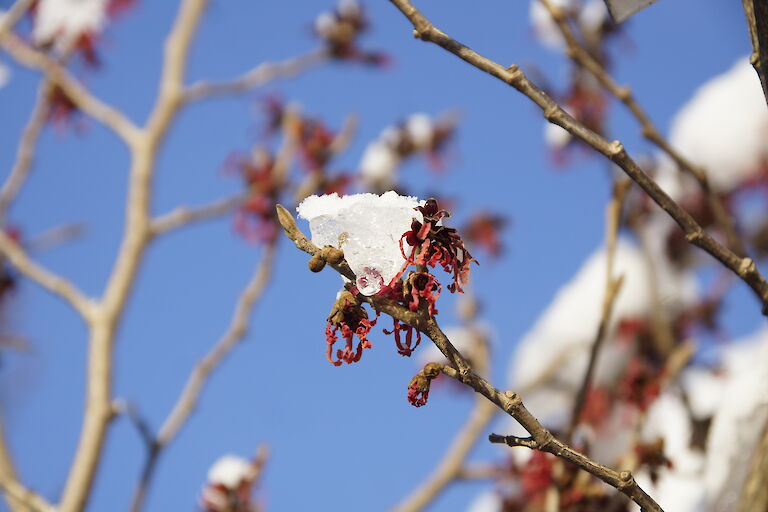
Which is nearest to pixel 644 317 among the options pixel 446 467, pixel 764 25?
pixel 446 467

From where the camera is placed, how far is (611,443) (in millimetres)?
3488

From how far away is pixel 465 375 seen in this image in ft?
3.07

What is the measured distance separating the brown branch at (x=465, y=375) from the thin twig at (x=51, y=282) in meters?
2.48

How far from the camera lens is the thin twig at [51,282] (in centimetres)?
313

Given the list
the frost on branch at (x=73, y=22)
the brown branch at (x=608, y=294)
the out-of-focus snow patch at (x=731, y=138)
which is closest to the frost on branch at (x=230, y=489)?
the brown branch at (x=608, y=294)

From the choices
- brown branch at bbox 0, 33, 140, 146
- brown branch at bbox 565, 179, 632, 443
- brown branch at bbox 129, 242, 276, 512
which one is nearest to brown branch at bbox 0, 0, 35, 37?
brown branch at bbox 0, 33, 140, 146

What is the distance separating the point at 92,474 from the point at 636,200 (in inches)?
131

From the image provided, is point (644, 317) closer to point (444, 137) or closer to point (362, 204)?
point (444, 137)

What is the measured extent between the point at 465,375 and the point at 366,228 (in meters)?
0.23

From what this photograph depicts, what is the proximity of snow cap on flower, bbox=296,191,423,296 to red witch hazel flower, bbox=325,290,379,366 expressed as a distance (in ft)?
0.10

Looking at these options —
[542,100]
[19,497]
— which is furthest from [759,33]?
[19,497]

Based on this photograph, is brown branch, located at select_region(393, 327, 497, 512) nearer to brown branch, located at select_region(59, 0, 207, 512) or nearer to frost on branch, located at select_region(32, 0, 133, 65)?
brown branch, located at select_region(59, 0, 207, 512)

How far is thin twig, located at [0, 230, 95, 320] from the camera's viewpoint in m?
3.13

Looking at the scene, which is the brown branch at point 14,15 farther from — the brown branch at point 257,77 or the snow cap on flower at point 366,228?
the snow cap on flower at point 366,228
